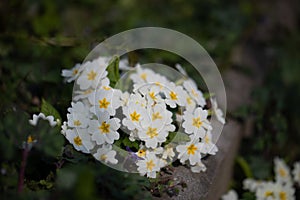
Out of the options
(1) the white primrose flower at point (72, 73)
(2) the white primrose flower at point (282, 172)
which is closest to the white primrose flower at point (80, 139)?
(1) the white primrose flower at point (72, 73)

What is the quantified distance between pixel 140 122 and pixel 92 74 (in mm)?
383

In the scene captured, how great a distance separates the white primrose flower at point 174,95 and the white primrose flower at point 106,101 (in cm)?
20

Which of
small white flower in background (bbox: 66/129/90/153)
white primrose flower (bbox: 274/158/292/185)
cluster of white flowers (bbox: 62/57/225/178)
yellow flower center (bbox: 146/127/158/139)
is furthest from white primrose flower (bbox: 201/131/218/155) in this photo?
white primrose flower (bbox: 274/158/292/185)

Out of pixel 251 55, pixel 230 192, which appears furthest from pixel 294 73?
pixel 230 192

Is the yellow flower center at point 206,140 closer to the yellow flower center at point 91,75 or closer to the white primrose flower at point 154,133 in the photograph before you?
the white primrose flower at point 154,133

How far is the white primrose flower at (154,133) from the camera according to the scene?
1.70 metres

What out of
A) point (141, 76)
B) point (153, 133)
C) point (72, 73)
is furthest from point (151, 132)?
point (72, 73)

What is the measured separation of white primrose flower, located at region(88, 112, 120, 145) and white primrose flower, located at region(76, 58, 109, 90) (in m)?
0.24

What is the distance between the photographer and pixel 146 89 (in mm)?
1847

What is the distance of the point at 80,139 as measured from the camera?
1.71m

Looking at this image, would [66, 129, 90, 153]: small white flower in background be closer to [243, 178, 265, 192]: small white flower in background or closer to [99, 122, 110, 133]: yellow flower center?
[99, 122, 110, 133]: yellow flower center

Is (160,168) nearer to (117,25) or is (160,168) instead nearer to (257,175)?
(257,175)

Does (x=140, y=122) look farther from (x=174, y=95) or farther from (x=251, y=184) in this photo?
(x=251, y=184)

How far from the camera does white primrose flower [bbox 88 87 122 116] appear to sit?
1749 millimetres
